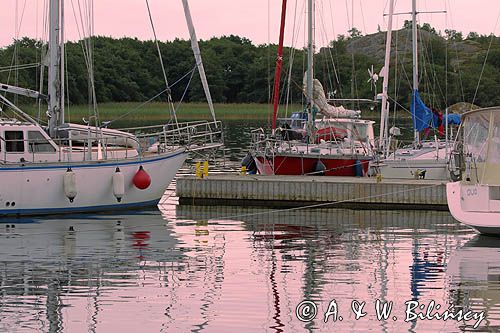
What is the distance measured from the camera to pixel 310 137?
1597 inches

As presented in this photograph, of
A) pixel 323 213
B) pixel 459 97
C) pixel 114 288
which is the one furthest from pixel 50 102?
pixel 459 97

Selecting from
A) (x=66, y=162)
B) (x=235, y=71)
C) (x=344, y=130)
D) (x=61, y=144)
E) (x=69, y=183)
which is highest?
(x=235, y=71)

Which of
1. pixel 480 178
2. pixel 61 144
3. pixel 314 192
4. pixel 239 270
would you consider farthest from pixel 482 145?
pixel 61 144

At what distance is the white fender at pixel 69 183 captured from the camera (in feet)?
104

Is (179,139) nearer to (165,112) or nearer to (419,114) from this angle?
(419,114)

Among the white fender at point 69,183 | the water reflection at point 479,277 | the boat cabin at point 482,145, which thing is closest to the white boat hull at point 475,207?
the water reflection at point 479,277

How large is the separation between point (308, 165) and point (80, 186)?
8.41 meters

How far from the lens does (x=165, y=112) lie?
4043 inches

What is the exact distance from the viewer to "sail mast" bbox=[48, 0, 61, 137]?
33062 millimetres

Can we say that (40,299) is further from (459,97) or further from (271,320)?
(459,97)

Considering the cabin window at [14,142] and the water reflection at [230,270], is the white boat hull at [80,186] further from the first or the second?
the water reflection at [230,270]

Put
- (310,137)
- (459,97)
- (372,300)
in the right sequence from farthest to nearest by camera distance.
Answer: (459,97) → (310,137) → (372,300)

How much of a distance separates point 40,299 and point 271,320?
12.3ft

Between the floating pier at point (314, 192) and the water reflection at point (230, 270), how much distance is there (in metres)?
0.62
